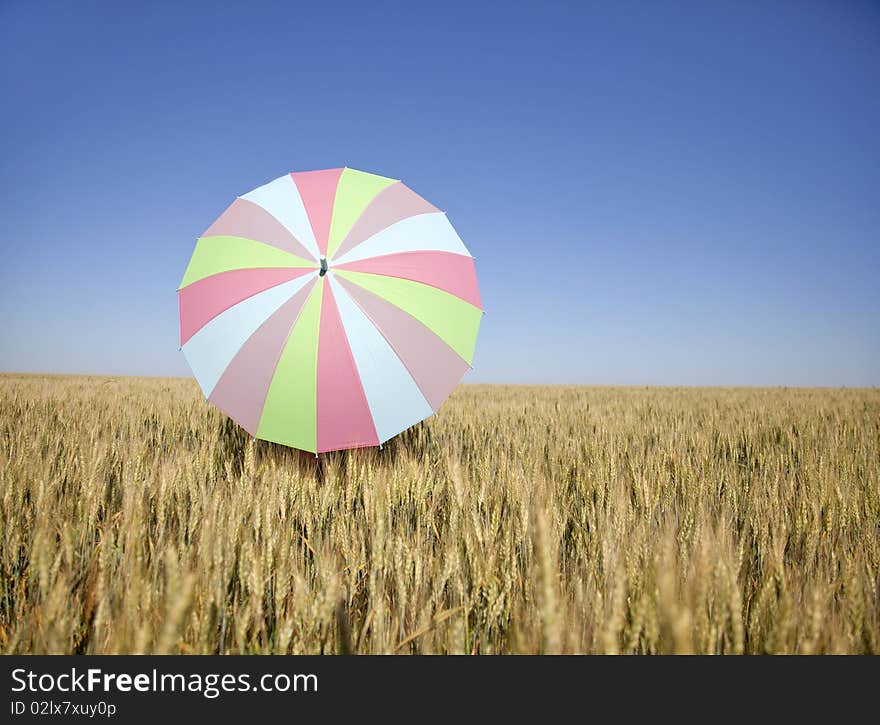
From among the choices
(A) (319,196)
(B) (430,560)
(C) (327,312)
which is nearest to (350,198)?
(A) (319,196)

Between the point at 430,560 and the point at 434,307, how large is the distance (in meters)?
1.85

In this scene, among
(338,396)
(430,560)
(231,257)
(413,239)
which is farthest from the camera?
(413,239)

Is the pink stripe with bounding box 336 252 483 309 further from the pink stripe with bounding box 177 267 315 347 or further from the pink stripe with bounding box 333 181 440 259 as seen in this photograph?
the pink stripe with bounding box 177 267 315 347

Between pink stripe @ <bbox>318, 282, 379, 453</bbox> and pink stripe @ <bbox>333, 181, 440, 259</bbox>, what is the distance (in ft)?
1.81

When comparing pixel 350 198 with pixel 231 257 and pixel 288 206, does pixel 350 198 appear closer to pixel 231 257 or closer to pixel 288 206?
pixel 288 206

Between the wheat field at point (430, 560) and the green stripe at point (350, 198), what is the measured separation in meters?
1.49

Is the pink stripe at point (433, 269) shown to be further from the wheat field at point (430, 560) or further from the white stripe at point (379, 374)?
the wheat field at point (430, 560)

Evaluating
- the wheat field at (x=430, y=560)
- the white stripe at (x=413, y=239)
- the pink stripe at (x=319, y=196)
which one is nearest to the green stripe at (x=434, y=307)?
the white stripe at (x=413, y=239)

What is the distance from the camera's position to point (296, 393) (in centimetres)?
274

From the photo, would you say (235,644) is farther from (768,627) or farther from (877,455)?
(877,455)
